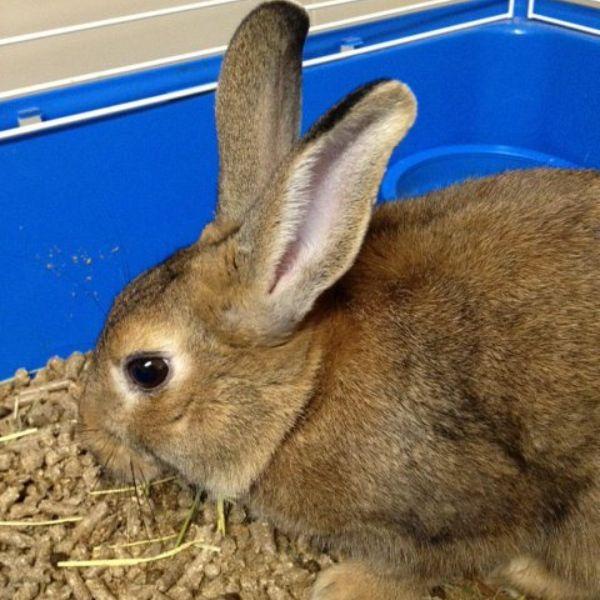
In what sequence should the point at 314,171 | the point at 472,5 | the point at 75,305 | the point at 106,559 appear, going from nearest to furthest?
the point at 314,171, the point at 106,559, the point at 75,305, the point at 472,5

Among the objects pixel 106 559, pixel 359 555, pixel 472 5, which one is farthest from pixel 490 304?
pixel 472 5

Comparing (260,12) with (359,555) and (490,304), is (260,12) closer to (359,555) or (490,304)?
(490,304)

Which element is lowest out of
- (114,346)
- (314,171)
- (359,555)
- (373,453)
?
(359,555)

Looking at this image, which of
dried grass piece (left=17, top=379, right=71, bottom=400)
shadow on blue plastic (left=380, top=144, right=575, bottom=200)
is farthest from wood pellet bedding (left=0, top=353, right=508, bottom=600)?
shadow on blue plastic (left=380, top=144, right=575, bottom=200)

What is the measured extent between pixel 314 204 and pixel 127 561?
46.7 inches

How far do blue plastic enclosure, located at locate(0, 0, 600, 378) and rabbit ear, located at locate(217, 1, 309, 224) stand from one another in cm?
92

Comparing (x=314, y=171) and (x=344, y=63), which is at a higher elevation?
(x=314, y=171)

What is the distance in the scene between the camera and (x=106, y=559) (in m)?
2.39

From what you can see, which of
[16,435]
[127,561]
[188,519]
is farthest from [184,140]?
[127,561]

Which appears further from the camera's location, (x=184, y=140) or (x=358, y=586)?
(x=184, y=140)

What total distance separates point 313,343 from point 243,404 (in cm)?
18

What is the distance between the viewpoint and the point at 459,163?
3.56m

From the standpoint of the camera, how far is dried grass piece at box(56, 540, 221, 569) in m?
2.35

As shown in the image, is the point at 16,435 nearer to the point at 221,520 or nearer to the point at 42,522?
the point at 42,522
